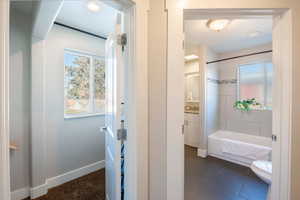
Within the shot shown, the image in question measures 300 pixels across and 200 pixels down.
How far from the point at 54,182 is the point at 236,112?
3902 mm

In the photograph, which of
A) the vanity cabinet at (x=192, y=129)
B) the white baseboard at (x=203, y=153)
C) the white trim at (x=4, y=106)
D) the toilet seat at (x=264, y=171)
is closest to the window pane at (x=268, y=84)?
the vanity cabinet at (x=192, y=129)

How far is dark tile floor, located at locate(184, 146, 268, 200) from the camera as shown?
187 cm

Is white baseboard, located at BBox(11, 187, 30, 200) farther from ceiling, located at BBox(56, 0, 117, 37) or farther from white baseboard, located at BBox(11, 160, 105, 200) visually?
ceiling, located at BBox(56, 0, 117, 37)

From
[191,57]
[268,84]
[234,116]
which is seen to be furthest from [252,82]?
[191,57]

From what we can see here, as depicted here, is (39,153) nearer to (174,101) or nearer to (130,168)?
(130,168)

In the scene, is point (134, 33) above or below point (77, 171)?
above

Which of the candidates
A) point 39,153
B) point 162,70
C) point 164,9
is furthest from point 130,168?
point 39,153

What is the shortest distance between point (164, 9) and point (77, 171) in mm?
2585

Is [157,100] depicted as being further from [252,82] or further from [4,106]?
[252,82]

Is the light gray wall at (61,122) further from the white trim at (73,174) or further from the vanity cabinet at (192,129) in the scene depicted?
the vanity cabinet at (192,129)

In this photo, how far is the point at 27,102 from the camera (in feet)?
6.00

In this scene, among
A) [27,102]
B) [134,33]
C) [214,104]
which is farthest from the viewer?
[214,104]

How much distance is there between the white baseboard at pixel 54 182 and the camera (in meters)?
1.80

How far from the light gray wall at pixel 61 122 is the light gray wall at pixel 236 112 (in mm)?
3153
